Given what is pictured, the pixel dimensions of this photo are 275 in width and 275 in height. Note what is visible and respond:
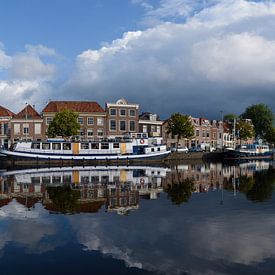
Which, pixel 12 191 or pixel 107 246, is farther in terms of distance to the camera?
pixel 12 191

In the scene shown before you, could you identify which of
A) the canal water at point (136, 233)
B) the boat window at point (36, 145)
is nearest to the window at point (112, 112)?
the boat window at point (36, 145)

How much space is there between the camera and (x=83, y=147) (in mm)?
61656

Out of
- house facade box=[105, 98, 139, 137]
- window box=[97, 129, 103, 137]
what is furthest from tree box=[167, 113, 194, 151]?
window box=[97, 129, 103, 137]

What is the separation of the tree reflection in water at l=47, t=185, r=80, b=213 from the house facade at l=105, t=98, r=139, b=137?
50.9 metres

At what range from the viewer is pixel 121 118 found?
78875mm

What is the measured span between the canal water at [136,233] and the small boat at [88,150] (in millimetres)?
34984

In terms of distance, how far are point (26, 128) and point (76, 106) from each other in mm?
11671

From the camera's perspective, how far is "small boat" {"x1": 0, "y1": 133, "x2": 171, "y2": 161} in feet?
192

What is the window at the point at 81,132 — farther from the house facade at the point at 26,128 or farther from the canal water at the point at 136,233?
the canal water at the point at 136,233

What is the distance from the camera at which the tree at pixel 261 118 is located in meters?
125

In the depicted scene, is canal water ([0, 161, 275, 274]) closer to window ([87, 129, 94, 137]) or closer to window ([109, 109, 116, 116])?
window ([87, 129, 94, 137])

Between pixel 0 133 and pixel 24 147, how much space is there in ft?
62.9

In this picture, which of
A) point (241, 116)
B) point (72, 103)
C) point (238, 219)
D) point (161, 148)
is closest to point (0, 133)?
point (72, 103)

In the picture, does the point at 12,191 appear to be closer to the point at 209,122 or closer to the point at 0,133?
the point at 0,133
